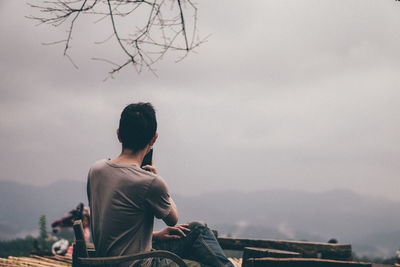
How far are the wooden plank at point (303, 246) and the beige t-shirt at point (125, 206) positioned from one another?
131 inches

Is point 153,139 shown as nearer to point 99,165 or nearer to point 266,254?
point 99,165

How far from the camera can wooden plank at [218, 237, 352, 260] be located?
18.1ft

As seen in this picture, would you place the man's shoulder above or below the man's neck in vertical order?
below

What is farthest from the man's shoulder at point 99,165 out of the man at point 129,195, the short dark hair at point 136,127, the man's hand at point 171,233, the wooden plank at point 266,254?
the wooden plank at point 266,254

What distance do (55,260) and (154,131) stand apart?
471 centimetres

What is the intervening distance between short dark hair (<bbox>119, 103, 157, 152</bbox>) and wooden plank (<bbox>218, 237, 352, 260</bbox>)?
349 cm

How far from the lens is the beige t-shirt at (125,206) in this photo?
2547 mm

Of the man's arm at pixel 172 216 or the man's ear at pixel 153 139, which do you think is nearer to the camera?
the man's arm at pixel 172 216

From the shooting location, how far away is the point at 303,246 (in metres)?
5.66

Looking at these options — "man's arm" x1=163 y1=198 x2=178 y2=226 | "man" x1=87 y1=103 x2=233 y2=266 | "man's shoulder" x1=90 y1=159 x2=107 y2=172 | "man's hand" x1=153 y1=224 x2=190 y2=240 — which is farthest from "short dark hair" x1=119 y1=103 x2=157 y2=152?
"man's hand" x1=153 y1=224 x2=190 y2=240

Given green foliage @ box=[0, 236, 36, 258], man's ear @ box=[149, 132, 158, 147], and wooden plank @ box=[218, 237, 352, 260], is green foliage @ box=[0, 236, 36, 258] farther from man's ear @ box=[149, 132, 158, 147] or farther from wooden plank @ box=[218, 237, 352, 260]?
man's ear @ box=[149, 132, 158, 147]

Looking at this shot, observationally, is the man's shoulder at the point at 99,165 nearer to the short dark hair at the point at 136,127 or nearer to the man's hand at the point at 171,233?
the short dark hair at the point at 136,127

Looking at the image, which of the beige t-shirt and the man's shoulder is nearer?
the beige t-shirt

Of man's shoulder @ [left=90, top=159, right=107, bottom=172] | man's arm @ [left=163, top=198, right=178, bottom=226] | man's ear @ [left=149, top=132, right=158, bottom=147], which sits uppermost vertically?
man's ear @ [left=149, top=132, right=158, bottom=147]
